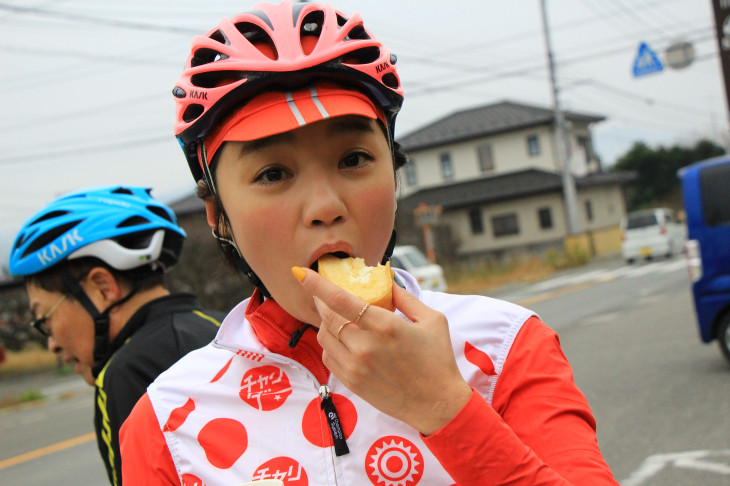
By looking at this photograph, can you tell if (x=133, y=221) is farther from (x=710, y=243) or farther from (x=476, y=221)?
(x=476, y=221)

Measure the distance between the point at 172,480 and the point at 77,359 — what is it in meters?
1.46

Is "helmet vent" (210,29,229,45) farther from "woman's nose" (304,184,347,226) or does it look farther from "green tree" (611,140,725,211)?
"green tree" (611,140,725,211)

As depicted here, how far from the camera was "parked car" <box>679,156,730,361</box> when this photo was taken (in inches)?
281

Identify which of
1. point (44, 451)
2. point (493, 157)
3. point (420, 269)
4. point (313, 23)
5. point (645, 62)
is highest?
point (645, 62)

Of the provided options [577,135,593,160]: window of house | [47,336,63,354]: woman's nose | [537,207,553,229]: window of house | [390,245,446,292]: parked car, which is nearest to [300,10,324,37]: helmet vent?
[47,336,63,354]: woman's nose

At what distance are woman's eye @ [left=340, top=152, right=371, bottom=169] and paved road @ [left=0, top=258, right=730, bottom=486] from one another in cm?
435

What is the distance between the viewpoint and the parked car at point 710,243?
7133 mm

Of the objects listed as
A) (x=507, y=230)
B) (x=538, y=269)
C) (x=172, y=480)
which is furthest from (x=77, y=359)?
(x=507, y=230)

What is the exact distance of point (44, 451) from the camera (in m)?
9.01

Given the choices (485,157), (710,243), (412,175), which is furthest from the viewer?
(412,175)

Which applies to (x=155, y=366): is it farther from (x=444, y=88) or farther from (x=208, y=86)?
(x=444, y=88)

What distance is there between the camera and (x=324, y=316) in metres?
1.12

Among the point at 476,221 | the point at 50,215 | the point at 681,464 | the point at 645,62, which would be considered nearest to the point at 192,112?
the point at 50,215

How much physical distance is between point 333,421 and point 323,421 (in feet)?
0.09
